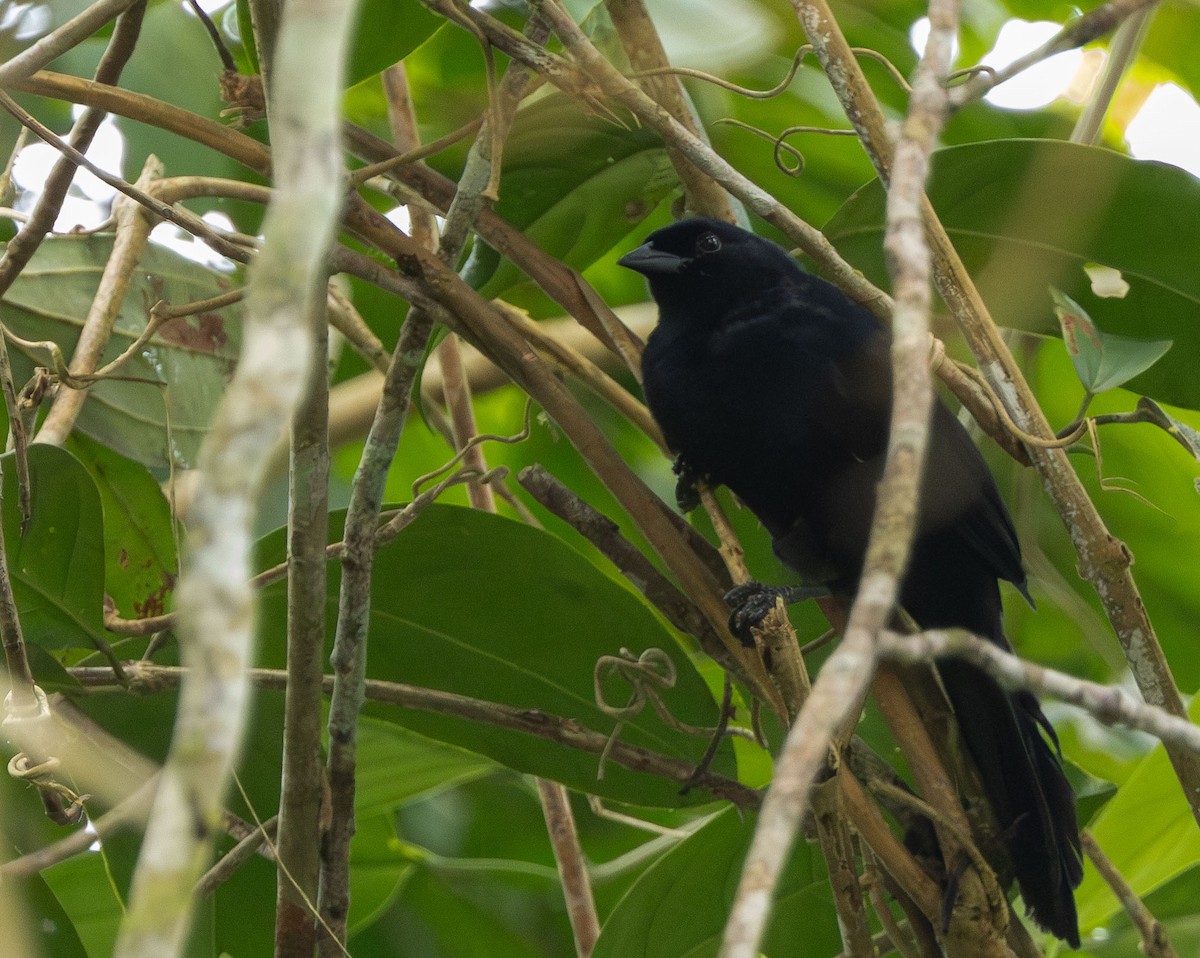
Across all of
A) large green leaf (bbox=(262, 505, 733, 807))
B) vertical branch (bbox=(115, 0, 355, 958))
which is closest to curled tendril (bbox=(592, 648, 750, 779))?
large green leaf (bbox=(262, 505, 733, 807))

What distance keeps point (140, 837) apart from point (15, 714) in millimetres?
409

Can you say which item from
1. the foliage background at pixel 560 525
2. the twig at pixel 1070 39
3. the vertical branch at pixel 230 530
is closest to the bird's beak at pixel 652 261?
the foliage background at pixel 560 525

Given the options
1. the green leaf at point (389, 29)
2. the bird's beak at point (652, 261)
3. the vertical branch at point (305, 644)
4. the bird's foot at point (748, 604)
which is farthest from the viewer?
the bird's beak at point (652, 261)

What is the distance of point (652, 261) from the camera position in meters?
2.08

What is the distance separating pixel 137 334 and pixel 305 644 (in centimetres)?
101

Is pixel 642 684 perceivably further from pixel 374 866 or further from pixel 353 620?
pixel 374 866

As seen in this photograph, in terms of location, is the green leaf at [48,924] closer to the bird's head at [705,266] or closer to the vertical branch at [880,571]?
the vertical branch at [880,571]

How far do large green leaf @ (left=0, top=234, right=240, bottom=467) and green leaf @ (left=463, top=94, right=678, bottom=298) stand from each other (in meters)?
0.52

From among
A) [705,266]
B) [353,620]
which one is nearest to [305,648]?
[353,620]

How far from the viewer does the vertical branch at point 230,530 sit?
394 mm

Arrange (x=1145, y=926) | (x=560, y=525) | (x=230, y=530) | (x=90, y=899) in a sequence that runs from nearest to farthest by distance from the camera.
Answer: (x=230, y=530)
(x=1145, y=926)
(x=90, y=899)
(x=560, y=525)

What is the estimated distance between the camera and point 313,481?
1164mm

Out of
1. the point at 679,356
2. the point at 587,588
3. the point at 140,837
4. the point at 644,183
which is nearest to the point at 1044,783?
the point at 587,588

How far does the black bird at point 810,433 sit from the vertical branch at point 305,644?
2.53ft
